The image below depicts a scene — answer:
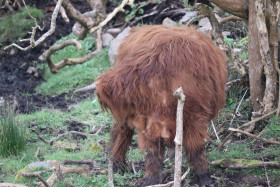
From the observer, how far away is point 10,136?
559 cm

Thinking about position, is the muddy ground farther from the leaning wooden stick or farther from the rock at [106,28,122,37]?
the leaning wooden stick

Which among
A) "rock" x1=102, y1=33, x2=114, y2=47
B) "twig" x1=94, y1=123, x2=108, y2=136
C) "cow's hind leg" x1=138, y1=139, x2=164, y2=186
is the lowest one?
"twig" x1=94, y1=123, x2=108, y2=136

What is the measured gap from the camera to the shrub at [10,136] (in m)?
5.53

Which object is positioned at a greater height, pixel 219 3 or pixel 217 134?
pixel 219 3

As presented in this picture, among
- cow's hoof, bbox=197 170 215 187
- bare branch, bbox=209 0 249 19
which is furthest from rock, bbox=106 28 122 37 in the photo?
cow's hoof, bbox=197 170 215 187

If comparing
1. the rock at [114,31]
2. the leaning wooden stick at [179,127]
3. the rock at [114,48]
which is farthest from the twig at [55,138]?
the rock at [114,31]

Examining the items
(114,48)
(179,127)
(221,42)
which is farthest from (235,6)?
(114,48)

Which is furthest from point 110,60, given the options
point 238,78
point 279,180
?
point 279,180

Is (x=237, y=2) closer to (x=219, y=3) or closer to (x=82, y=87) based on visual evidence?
(x=219, y=3)

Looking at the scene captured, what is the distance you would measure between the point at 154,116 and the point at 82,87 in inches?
202

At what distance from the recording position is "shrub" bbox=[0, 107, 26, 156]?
5527mm

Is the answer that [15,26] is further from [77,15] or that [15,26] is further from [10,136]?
Answer: [10,136]

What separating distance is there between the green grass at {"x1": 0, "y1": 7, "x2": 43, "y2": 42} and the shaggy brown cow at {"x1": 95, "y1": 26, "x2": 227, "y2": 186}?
7.54 meters

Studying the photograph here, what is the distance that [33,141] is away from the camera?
6.23m
